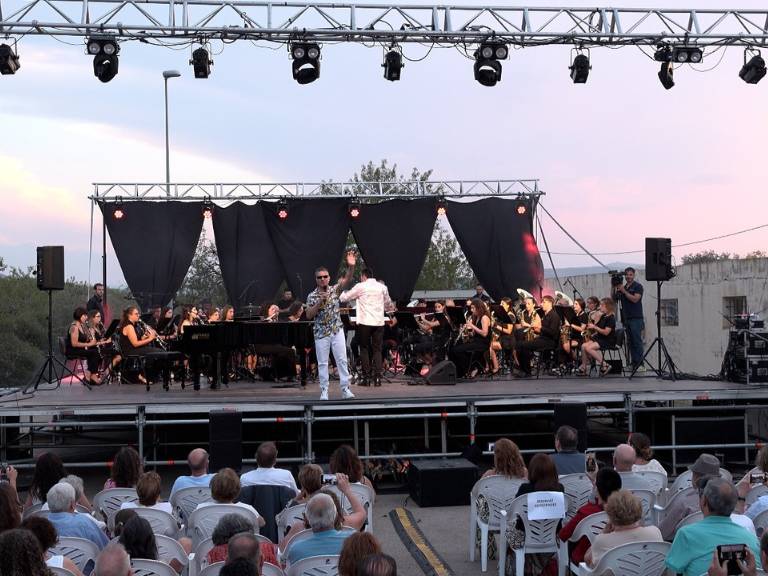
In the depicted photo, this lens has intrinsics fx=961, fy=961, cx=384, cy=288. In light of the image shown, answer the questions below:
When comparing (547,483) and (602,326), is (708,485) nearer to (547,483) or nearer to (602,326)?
(547,483)

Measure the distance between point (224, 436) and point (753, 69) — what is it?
10.4 metres

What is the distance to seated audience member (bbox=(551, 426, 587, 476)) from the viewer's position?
8117 mm

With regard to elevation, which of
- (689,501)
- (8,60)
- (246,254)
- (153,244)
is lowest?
(689,501)

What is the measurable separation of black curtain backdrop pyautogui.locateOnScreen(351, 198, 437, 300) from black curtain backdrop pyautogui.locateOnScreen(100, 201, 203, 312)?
3.76 meters

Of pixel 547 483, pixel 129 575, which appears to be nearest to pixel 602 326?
pixel 547 483

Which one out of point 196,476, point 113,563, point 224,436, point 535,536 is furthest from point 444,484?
point 113,563

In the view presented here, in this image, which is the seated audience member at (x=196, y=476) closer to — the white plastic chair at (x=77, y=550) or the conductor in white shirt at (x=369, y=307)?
the white plastic chair at (x=77, y=550)

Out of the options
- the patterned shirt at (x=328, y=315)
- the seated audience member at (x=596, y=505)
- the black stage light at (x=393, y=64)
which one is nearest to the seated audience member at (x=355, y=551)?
the seated audience member at (x=596, y=505)

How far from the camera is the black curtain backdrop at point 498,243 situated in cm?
2175

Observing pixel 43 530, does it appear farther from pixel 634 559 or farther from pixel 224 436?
pixel 224 436

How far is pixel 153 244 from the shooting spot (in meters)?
21.2

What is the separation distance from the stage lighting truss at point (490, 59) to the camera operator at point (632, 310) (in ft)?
13.2

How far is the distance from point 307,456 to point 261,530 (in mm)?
4240

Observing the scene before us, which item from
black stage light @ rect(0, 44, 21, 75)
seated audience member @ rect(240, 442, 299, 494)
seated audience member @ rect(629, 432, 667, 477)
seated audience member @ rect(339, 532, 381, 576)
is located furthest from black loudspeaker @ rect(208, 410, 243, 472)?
seated audience member @ rect(339, 532, 381, 576)
